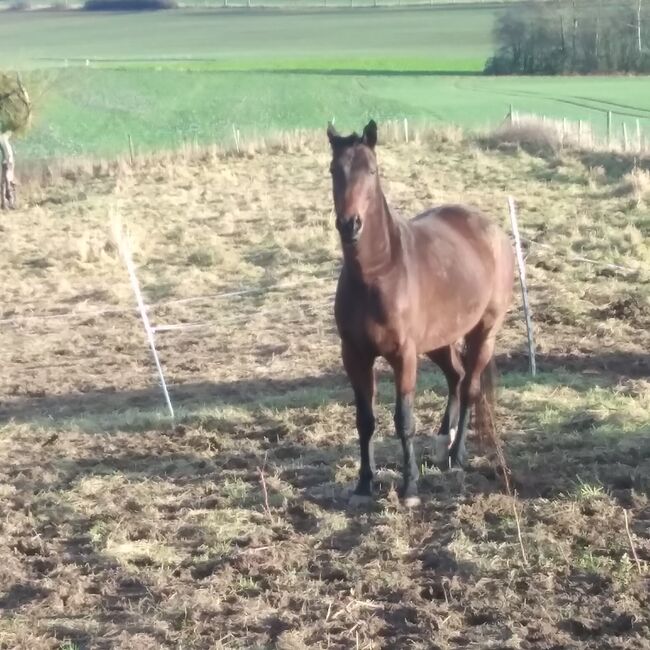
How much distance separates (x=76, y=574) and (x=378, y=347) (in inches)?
76.8

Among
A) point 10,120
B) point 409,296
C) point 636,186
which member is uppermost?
point 10,120

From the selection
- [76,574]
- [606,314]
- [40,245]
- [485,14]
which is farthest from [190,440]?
[485,14]

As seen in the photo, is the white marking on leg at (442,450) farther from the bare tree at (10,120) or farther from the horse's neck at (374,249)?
the bare tree at (10,120)

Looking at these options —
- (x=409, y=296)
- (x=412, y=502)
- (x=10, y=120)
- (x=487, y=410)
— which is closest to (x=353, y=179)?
(x=409, y=296)

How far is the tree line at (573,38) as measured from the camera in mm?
44844

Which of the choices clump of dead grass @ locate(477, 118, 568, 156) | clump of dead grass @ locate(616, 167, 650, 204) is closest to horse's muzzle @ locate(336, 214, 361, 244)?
clump of dead grass @ locate(616, 167, 650, 204)

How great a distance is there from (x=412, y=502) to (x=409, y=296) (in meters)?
1.14

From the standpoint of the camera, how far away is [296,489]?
582 cm

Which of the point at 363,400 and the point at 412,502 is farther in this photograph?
the point at 363,400

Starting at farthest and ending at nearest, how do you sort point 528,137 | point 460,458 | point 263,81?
point 263,81
point 528,137
point 460,458

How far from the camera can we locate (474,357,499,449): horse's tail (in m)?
6.36

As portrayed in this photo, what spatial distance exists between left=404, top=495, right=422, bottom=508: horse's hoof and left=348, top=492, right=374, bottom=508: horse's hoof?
21 centimetres

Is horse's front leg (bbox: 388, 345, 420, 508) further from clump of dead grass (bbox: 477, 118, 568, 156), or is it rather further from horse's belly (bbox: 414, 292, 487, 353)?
clump of dead grass (bbox: 477, 118, 568, 156)

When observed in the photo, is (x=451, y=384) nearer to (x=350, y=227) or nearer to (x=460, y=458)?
(x=460, y=458)
